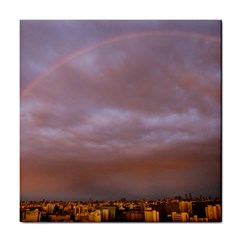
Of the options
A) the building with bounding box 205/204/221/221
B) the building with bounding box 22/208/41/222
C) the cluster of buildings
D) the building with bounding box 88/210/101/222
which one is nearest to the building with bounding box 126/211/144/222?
the cluster of buildings

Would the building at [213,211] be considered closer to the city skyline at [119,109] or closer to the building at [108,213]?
the city skyline at [119,109]

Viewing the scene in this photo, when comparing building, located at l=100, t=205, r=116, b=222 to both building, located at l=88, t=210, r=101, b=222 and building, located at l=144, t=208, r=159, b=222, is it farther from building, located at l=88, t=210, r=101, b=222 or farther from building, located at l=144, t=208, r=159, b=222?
building, located at l=144, t=208, r=159, b=222

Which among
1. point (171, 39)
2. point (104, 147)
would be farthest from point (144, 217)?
point (171, 39)

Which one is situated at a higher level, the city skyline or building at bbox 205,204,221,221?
the city skyline

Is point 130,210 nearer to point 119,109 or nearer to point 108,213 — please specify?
point 108,213

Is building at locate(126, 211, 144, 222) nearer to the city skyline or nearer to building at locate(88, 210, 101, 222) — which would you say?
the city skyline

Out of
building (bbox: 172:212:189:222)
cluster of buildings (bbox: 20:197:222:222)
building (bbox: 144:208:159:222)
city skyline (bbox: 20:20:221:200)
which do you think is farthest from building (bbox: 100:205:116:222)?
building (bbox: 172:212:189:222)
